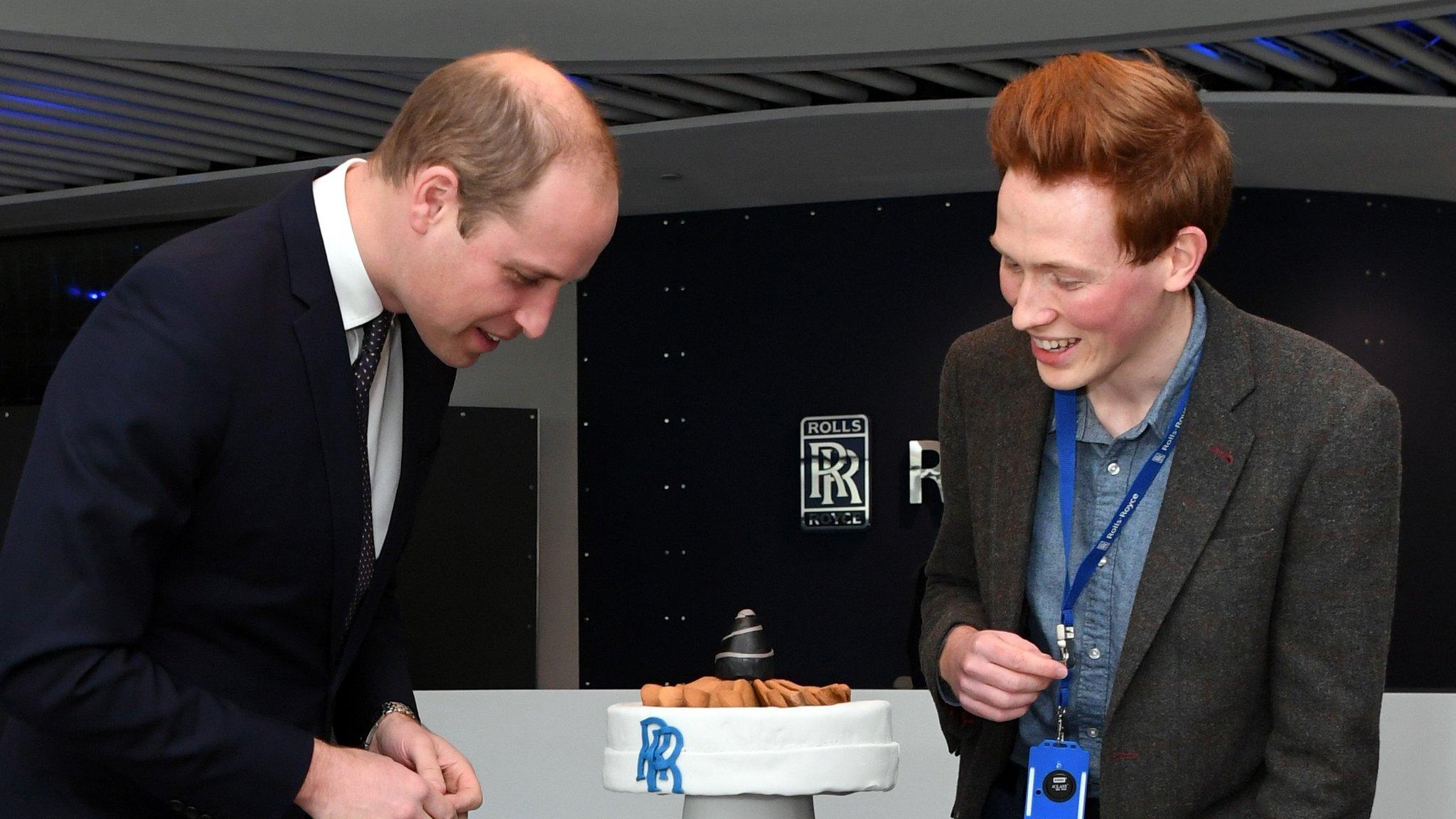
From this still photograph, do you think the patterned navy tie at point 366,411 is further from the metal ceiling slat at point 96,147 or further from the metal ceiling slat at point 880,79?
the metal ceiling slat at point 96,147

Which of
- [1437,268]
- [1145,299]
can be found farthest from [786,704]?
[1437,268]

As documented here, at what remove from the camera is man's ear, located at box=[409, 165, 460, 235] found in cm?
134

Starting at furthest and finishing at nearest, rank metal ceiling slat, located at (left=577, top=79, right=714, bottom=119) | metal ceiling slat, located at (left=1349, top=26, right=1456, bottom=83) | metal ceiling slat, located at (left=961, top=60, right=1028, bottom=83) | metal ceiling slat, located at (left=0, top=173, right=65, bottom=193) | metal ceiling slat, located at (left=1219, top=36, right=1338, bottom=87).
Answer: metal ceiling slat, located at (left=0, top=173, right=65, bottom=193) → metal ceiling slat, located at (left=577, top=79, right=714, bottom=119) → metal ceiling slat, located at (left=961, top=60, right=1028, bottom=83) → metal ceiling slat, located at (left=1219, top=36, right=1338, bottom=87) → metal ceiling slat, located at (left=1349, top=26, right=1456, bottom=83)

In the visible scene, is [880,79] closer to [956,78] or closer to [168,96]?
[956,78]

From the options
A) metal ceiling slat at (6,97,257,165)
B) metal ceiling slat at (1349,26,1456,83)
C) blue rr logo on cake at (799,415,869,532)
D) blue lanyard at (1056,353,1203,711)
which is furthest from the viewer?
blue rr logo on cake at (799,415,869,532)

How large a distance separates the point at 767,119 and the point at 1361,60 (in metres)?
2.38

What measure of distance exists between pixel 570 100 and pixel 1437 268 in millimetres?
6629

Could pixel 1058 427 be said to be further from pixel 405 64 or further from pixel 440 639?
pixel 440 639

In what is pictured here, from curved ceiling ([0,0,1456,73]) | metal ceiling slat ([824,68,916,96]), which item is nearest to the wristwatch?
curved ceiling ([0,0,1456,73])

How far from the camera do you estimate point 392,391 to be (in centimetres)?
149

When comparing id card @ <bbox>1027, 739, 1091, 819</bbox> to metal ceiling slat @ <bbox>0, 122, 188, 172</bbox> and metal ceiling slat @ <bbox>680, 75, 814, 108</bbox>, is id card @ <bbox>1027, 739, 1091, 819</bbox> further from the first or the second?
metal ceiling slat @ <bbox>0, 122, 188, 172</bbox>

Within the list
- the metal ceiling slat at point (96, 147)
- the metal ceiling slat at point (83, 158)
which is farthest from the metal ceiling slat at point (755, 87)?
the metal ceiling slat at point (83, 158)

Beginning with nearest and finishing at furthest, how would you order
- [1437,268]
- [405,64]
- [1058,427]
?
[1058,427]
[405,64]
[1437,268]

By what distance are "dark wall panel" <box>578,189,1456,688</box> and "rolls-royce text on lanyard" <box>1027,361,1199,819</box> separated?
18.6 feet
